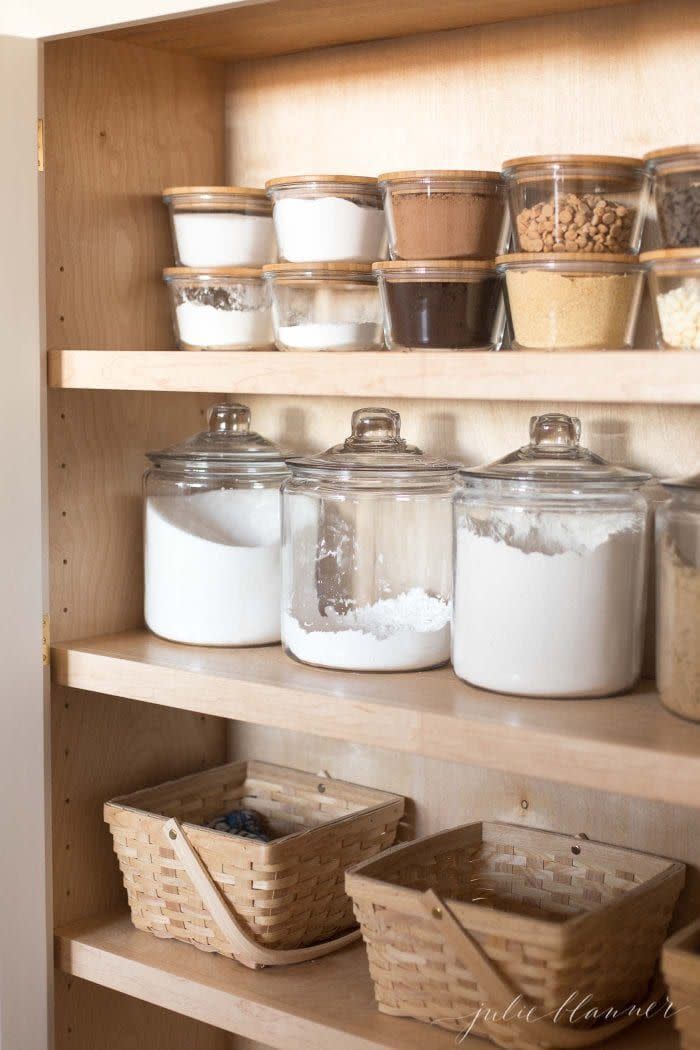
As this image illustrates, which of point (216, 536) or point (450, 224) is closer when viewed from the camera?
point (450, 224)

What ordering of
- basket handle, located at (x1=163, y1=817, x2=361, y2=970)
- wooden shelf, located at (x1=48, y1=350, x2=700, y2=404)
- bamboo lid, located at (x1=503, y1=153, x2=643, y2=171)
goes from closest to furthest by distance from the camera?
1. wooden shelf, located at (x1=48, y1=350, x2=700, y2=404)
2. bamboo lid, located at (x1=503, y1=153, x2=643, y2=171)
3. basket handle, located at (x1=163, y1=817, x2=361, y2=970)

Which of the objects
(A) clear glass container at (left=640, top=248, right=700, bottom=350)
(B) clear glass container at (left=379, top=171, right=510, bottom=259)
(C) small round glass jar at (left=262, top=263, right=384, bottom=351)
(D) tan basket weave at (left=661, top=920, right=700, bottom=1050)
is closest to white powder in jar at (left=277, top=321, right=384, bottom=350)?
(C) small round glass jar at (left=262, top=263, right=384, bottom=351)

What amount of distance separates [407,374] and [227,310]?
1.16ft

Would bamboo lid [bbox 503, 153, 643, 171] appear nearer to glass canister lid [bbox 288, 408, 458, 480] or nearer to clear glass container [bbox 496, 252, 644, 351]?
clear glass container [bbox 496, 252, 644, 351]

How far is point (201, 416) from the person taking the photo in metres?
1.72

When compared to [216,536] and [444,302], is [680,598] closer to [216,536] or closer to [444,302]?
[444,302]

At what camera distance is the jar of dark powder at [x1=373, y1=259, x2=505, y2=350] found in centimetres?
127

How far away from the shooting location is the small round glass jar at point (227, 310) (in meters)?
1.48

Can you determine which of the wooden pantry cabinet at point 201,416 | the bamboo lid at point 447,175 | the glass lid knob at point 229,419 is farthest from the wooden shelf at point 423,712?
the bamboo lid at point 447,175

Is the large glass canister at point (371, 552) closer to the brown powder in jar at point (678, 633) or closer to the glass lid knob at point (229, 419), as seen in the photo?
the glass lid knob at point (229, 419)

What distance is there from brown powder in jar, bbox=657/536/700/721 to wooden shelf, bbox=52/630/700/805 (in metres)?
0.02

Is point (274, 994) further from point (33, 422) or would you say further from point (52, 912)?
point (33, 422)

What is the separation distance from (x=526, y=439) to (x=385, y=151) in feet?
1.26

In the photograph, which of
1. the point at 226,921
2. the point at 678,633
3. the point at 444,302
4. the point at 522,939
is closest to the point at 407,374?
the point at 444,302
